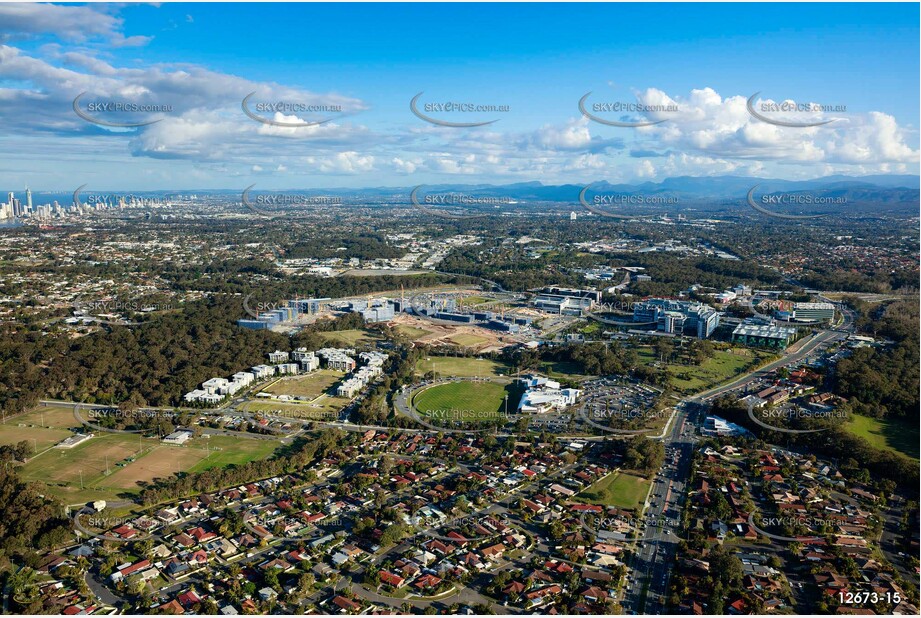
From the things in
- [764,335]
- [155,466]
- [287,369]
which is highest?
[764,335]

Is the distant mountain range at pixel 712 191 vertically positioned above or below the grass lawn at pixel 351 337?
above

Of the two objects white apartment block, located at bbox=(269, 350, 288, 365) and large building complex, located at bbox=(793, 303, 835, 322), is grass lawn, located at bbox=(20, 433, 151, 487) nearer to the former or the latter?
white apartment block, located at bbox=(269, 350, 288, 365)

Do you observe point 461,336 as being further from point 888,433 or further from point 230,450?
point 888,433

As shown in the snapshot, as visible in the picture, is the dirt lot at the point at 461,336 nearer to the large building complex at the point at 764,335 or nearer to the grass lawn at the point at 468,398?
the grass lawn at the point at 468,398

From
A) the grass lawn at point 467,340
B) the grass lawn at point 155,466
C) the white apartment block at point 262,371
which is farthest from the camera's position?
the grass lawn at point 467,340

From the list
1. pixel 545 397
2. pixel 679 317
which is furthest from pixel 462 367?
pixel 679 317

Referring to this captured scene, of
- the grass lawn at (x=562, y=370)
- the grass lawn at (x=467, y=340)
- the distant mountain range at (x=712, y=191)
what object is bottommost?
the grass lawn at (x=562, y=370)

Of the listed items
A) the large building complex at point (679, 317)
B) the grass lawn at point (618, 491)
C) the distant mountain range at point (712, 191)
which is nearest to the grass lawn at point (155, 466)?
the grass lawn at point (618, 491)

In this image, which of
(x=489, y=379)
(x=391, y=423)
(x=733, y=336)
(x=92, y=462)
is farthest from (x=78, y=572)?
(x=733, y=336)
